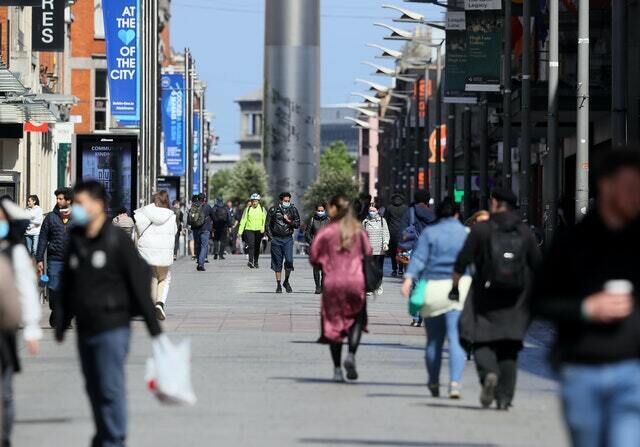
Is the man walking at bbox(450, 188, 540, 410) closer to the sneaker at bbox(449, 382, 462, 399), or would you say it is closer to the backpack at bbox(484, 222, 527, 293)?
the backpack at bbox(484, 222, 527, 293)

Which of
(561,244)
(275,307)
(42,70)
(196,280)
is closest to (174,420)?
(561,244)

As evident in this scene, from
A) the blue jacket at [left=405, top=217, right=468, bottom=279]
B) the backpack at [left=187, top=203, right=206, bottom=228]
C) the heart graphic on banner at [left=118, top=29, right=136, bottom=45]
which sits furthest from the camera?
the heart graphic on banner at [left=118, top=29, right=136, bottom=45]

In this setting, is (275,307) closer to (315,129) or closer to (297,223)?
(297,223)

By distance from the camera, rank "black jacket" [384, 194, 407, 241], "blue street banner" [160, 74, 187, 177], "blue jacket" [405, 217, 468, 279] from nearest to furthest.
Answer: "blue jacket" [405, 217, 468, 279], "black jacket" [384, 194, 407, 241], "blue street banner" [160, 74, 187, 177]

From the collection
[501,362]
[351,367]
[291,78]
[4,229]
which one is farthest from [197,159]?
[4,229]

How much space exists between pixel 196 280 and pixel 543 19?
16157 millimetres

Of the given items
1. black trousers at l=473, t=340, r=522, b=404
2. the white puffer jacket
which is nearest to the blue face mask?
black trousers at l=473, t=340, r=522, b=404

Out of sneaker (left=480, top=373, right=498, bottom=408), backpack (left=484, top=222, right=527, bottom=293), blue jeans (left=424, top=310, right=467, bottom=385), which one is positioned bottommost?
sneaker (left=480, top=373, right=498, bottom=408)

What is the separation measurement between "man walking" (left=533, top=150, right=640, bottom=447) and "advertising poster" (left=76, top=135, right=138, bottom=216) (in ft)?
104

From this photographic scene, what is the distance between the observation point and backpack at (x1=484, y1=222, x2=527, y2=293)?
1370cm

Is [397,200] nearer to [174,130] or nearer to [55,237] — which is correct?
[55,237]

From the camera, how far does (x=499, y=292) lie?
1382 centimetres

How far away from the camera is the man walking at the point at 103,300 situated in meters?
10.1

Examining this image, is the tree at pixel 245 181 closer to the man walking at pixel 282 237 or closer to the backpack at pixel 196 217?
the backpack at pixel 196 217
